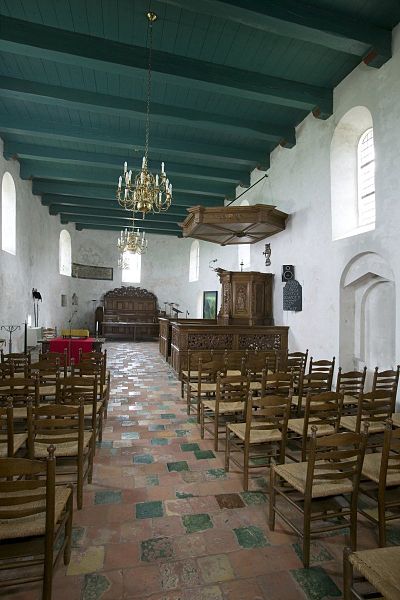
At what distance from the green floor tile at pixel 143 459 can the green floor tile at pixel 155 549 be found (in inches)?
50.3

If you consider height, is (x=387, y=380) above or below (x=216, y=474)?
above

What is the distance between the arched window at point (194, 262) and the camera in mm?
18672

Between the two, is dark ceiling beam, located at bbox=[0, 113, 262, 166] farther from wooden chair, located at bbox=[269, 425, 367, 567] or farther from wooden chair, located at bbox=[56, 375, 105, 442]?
wooden chair, located at bbox=[269, 425, 367, 567]

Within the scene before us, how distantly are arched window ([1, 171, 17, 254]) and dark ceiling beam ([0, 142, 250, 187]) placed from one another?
715 millimetres

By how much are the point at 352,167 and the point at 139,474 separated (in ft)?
22.4

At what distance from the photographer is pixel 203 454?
4102mm

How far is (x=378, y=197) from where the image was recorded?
19.4 ft

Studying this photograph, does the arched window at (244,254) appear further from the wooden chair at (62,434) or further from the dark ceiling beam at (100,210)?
the wooden chair at (62,434)

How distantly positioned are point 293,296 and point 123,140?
221 inches

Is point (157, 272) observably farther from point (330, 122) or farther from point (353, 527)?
point (353, 527)

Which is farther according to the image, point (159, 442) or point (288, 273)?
point (288, 273)

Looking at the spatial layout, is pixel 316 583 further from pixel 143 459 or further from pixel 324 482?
pixel 143 459

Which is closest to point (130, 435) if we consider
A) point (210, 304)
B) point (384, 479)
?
point (384, 479)

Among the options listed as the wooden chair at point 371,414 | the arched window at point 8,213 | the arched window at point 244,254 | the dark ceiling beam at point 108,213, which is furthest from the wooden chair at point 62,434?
the dark ceiling beam at point 108,213
